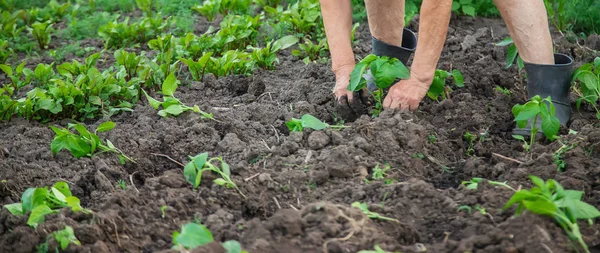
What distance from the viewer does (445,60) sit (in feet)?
15.7

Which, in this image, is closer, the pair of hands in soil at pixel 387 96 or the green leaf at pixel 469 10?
the pair of hands in soil at pixel 387 96

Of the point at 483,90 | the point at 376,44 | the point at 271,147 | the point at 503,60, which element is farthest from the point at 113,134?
the point at 503,60

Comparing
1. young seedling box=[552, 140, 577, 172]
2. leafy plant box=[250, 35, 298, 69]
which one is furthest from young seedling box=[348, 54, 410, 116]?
leafy plant box=[250, 35, 298, 69]

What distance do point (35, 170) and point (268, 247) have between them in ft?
4.97

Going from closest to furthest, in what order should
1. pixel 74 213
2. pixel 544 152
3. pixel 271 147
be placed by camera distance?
pixel 74 213 → pixel 544 152 → pixel 271 147

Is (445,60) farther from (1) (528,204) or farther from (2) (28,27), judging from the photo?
(2) (28,27)

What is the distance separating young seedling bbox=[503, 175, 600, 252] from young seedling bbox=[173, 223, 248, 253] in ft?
3.04

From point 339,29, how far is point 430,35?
520 mm

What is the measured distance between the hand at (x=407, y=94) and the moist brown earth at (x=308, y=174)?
3.5 inches

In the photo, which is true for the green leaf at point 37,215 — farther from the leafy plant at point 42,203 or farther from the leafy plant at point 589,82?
the leafy plant at point 589,82

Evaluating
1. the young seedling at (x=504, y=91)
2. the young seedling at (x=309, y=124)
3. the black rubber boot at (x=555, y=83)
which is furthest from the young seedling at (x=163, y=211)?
the young seedling at (x=504, y=91)

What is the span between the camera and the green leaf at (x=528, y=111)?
3359mm

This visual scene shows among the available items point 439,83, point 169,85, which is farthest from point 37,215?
A: point 439,83

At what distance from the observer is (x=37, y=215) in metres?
2.92
